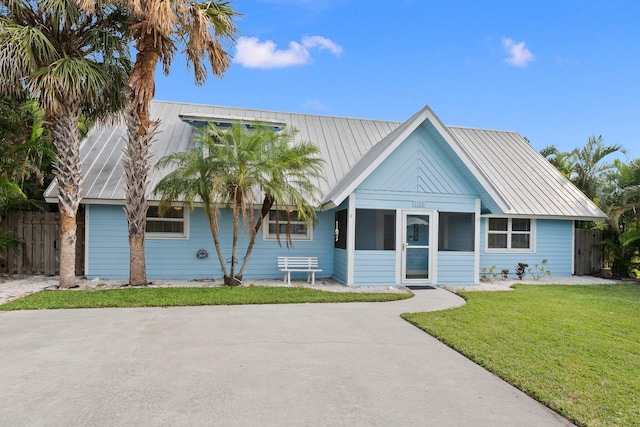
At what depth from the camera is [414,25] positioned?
14906 millimetres

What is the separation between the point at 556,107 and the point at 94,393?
21943mm

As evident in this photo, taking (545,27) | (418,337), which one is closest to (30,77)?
(418,337)

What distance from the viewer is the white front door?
1139 cm

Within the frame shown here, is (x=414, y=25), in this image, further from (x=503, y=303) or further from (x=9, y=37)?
(x=9, y=37)

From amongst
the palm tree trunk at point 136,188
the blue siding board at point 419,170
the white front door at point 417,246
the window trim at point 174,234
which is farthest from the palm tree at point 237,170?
the white front door at point 417,246

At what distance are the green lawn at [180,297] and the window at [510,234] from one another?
577cm

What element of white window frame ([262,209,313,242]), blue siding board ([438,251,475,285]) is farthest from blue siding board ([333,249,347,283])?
blue siding board ([438,251,475,285])

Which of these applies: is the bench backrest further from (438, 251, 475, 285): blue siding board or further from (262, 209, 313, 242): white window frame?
(438, 251, 475, 285): blue siding board

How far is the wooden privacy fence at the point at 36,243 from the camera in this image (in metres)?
11.8

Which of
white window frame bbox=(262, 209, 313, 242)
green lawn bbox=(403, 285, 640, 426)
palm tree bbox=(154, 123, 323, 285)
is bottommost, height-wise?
green lawn bbox=(403, 285, 640, 426)

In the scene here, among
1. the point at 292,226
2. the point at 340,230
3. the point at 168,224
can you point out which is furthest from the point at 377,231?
the point at 168,224

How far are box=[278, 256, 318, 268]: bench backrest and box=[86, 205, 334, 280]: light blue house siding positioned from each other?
352 millimetres

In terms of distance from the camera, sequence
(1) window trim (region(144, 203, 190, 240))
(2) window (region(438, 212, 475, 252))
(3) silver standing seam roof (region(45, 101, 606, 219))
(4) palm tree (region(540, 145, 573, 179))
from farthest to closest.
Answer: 1. (4) palm tree (region(540, 145, 573, 179))
2. (2) window (region(438, 212, 475, 252))
3. (1) window trim (region(144, 203, 190, 240))
4. (3) silver standing seam roof (region(45, 101, 606, 219))

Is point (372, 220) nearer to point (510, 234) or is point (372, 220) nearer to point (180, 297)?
point (180, 297)
